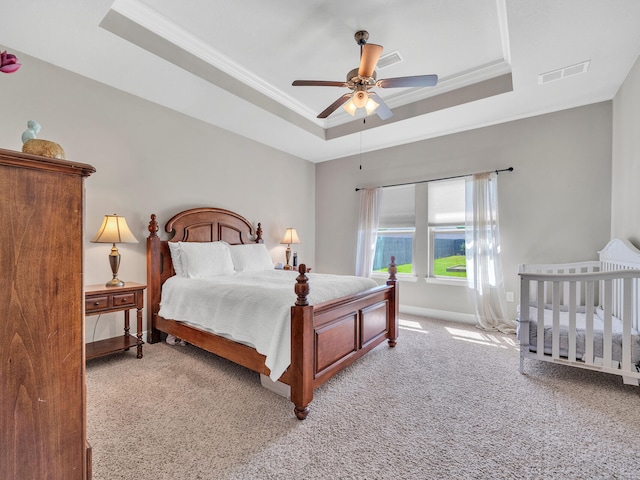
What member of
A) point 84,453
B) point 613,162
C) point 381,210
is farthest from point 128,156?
point 613,162

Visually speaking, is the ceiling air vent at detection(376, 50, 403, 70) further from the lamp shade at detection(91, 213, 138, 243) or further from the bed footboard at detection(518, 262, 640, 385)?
the lamp shade at detection(91, 213, 138, 243)

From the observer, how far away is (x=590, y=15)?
1.99 m

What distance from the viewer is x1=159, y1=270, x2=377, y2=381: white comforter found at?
1.96 m

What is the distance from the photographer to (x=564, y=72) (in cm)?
267

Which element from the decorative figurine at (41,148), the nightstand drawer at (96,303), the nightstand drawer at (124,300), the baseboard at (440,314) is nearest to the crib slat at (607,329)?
the baseboard at (440,314)

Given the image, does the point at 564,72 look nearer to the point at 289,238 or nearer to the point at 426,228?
the point at 426,228

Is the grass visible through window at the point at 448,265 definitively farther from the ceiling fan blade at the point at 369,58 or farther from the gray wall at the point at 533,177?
the ceiling fan blade at the point at 369,58

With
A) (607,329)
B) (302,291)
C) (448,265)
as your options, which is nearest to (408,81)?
(302,291)

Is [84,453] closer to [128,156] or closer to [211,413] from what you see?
[211,413]

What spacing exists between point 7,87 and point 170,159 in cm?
138

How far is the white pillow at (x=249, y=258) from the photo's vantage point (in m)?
3.68

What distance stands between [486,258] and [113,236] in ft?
13.9

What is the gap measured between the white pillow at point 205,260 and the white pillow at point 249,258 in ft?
0.58

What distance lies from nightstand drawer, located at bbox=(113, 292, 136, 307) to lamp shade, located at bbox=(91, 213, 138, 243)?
515 mm
